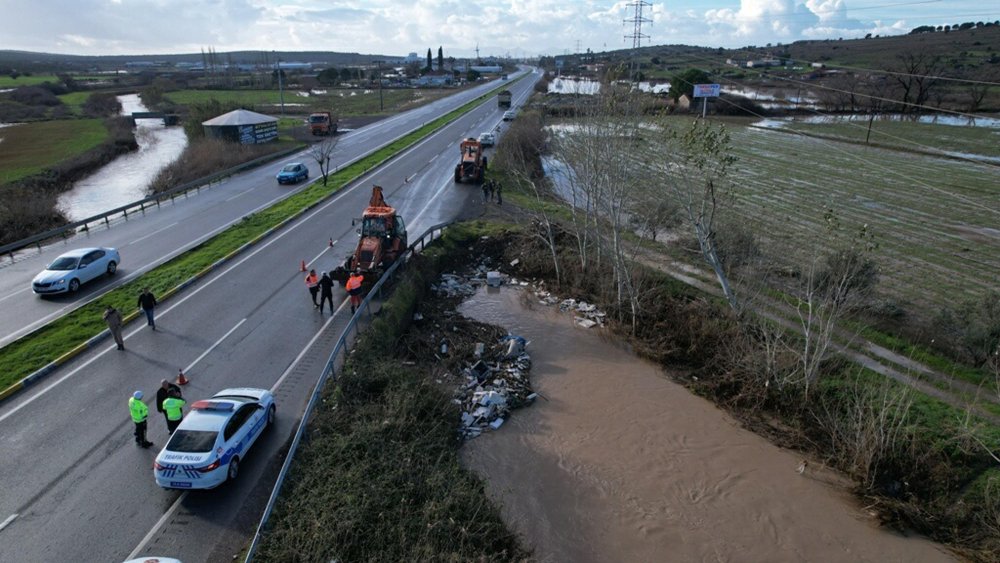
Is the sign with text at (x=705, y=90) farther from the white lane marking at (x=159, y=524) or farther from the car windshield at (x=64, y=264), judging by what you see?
the white lane marking at (x=159, y=524)

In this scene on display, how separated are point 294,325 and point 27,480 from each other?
792cm

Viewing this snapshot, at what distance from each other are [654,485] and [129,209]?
105ft

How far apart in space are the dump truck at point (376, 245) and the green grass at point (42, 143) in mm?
29718

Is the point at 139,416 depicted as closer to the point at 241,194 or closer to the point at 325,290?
the point at 325,290

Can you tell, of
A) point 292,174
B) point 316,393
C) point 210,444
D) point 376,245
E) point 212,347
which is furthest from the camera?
point 292,174

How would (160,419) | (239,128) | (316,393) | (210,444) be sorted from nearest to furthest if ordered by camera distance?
(210,444), (316,393), (160,419), (239,128)

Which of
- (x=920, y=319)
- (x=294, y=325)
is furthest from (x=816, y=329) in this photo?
(x=294, y=325)

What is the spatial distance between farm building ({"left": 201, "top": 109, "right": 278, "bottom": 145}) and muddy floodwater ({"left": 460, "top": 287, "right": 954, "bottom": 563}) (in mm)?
42121

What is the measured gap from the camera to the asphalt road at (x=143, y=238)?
1936 centimetres

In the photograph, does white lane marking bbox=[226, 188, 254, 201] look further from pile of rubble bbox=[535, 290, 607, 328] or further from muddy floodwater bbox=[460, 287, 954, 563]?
muddy floodwater bbox=[460, 287, 954, 563]

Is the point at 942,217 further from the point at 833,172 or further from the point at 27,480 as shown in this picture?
the point at 27,480

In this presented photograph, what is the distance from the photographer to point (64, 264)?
67.5 ft

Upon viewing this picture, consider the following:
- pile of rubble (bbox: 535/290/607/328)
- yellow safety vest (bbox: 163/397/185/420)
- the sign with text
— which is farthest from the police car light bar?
the sign with text

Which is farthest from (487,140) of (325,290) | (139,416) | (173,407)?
(139,416)
